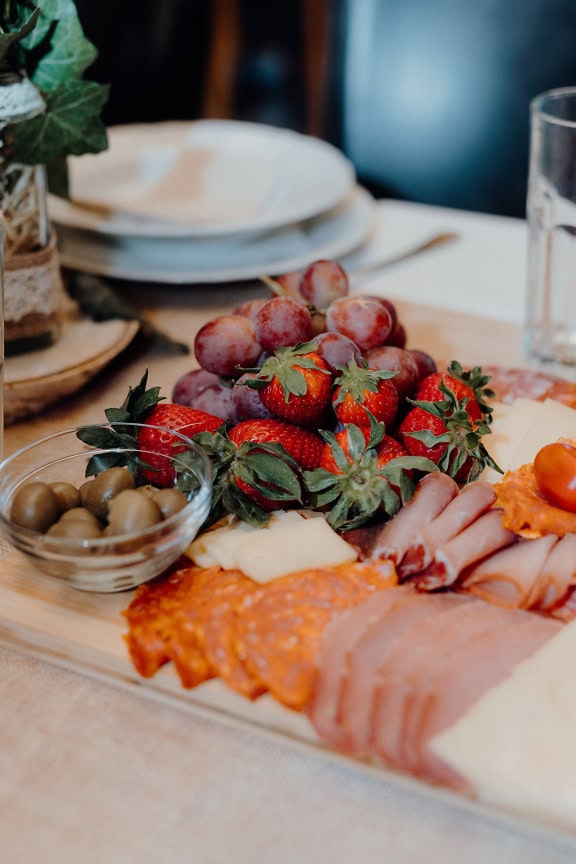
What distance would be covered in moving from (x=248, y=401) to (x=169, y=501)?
188 mm

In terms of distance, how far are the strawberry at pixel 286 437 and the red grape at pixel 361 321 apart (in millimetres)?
127

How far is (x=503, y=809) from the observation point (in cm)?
59

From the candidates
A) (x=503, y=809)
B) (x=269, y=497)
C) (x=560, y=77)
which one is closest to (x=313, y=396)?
(x=269, y=497)

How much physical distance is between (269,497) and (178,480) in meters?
0.08

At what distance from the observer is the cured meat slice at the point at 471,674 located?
602 millimetres

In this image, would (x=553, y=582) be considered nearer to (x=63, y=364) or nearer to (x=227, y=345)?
(x=227, y=345)

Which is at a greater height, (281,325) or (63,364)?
(281,325)

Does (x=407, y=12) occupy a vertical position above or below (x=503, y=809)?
above

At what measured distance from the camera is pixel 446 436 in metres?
0.85

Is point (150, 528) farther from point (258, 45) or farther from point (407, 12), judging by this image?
point (258, 45)

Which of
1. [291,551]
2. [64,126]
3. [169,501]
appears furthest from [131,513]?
[64,126]

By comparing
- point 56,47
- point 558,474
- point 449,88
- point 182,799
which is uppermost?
point 56,47

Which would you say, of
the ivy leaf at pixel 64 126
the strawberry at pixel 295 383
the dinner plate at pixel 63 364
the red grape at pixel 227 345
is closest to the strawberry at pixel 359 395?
the strawberry at pixel 295 383

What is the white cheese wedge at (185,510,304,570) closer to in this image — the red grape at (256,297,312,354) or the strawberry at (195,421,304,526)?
the strawberry at (195,421,304,526)
